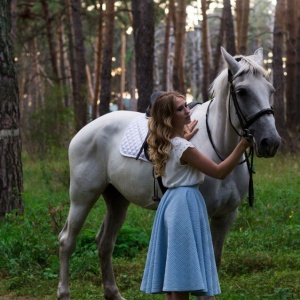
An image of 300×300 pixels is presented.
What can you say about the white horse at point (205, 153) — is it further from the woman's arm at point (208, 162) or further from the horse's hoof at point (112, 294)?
the woman's arm at point (208, 162)

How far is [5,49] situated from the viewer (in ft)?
29.9

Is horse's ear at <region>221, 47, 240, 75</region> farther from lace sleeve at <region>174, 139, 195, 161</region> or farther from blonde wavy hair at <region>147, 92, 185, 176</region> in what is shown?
lace sleeve at <region>174, 139, 195, 161</region>

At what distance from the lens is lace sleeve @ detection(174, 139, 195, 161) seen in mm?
4887

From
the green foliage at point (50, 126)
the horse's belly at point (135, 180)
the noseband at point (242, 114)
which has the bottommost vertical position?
the green foliage at point (50, 126)

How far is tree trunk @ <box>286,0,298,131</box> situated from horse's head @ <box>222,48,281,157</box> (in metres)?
15.4

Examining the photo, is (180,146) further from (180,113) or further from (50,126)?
(50,126)

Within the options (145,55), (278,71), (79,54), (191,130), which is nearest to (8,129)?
(191,130)

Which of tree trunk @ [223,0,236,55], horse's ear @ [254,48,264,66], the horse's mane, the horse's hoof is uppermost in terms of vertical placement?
tree trunk @ [223,0,236,55]

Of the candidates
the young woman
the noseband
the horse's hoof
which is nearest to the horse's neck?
the noseband

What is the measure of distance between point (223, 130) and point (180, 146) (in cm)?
64

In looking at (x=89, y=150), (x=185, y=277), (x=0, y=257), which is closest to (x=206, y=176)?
(x=185, y=277)

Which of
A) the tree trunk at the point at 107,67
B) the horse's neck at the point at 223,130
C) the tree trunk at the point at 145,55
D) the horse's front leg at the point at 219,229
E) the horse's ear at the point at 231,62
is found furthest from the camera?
the tree trunk at the point at 107,67

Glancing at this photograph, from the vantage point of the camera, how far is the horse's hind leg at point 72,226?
6.58 metres

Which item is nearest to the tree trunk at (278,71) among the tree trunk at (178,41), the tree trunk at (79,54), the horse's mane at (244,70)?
the tree trunk at (79,54)
